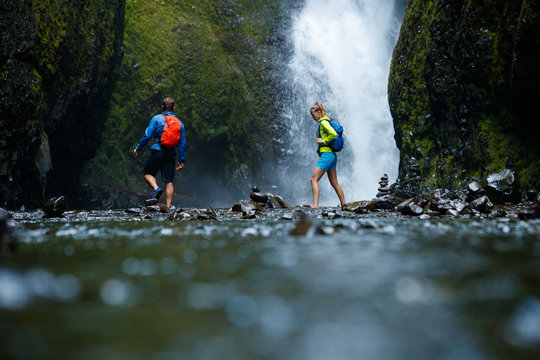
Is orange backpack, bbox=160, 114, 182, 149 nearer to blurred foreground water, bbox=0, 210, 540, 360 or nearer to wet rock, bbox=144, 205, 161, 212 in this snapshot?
wet rock, bbox=144, 205, 161, 212

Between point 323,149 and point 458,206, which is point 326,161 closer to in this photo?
point 323,149

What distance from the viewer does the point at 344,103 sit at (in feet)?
65.8

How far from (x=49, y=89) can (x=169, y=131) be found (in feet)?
11.3

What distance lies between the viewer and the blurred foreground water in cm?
75

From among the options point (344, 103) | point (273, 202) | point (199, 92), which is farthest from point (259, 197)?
point (344, 103)

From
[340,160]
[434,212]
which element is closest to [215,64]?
[340,160]

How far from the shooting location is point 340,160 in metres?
19.7

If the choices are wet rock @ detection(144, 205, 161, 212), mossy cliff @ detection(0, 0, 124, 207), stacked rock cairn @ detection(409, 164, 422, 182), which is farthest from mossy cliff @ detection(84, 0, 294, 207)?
stacked rock cairn @ detection(409, 164, 422, 182)

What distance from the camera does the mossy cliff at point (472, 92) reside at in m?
7.01

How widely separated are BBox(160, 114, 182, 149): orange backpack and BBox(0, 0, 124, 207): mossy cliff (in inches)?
107

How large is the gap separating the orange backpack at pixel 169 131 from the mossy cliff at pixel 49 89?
2709 millimetres

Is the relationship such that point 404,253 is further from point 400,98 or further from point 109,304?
point 400,98

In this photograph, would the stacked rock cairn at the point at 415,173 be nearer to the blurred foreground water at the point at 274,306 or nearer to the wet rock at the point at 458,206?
the wet rock at the point at 458,206

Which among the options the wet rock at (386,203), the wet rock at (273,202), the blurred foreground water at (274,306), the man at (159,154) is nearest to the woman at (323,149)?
the wet rock at (386,203)
